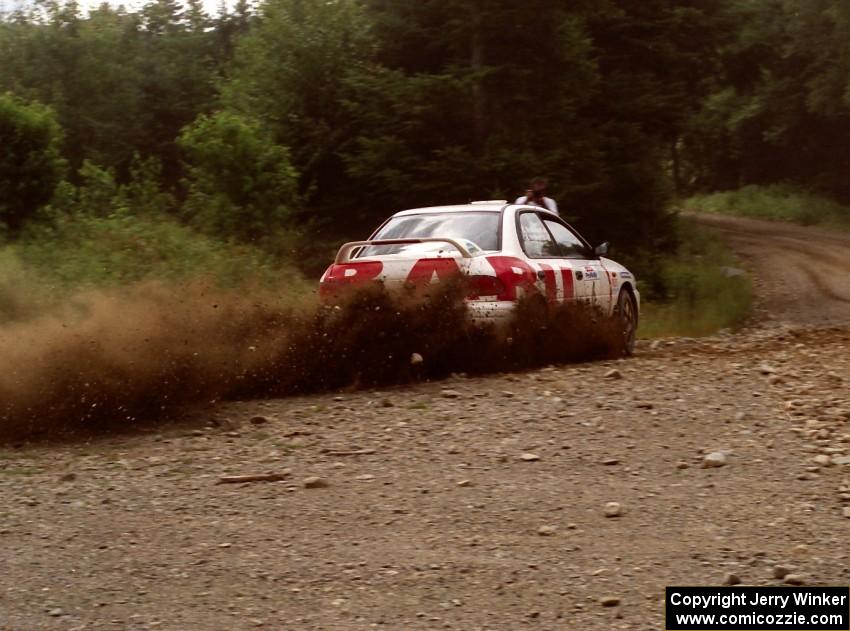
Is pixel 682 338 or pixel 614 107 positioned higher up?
pixel 614 107

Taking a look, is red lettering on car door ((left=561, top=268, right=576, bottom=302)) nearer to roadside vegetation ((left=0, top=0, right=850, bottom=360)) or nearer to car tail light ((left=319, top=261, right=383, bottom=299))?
car tail light ((left=319, top=261, right=383, bottom=299))

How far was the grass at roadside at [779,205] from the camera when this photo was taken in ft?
148

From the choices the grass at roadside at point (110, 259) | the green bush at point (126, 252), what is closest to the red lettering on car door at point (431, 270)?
the grass at roadside at point (110, 259)

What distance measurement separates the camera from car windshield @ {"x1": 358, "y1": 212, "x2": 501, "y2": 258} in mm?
11320

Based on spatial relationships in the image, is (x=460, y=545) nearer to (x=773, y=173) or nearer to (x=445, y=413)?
(x=445, y=413)

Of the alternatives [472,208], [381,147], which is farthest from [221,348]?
[381,147]

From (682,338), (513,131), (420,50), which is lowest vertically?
(682,338)

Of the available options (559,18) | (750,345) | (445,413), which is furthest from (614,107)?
(445,413)

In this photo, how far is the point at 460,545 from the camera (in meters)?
5.69

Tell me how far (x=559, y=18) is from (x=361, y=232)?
5.40 metres

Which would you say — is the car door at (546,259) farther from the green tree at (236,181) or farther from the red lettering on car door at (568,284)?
the green tree at (236,181)

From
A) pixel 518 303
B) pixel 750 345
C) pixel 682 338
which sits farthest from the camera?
pixel 682 338

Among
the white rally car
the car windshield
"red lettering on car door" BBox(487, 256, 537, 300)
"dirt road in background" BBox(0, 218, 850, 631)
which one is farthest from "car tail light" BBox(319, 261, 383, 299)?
"dirt road in background" BBox(0, 218, 850, 631)

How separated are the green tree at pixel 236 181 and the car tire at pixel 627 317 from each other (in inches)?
371
